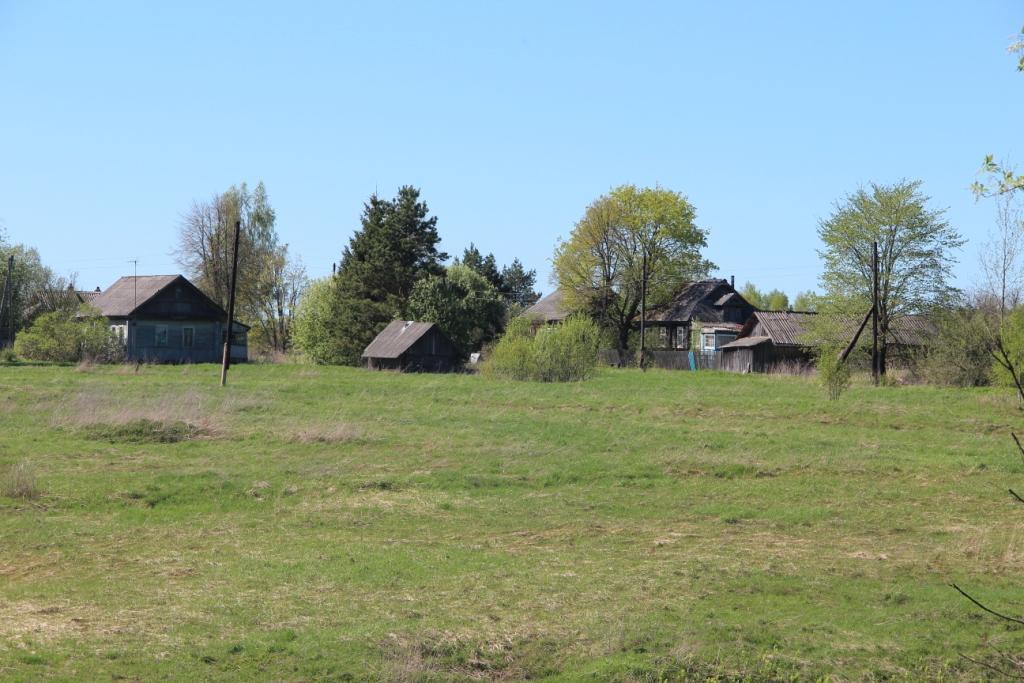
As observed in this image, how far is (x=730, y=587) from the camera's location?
41.7ft

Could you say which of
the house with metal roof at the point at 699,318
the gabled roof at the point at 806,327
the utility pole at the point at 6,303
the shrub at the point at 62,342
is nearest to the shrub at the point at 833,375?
the gabled roof at the point at 806,327

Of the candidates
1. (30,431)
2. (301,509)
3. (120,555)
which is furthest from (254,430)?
(120,555)

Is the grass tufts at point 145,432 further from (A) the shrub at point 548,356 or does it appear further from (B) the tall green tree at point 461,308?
(B) the tall green tree at point 461,308

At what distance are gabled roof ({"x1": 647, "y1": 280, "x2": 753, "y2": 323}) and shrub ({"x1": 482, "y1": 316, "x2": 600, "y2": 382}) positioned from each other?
29.7 m

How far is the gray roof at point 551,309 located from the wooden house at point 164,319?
23933 millimetres

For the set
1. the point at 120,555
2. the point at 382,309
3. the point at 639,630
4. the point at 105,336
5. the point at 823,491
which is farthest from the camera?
the point at 382,309

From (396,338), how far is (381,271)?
9919 mm

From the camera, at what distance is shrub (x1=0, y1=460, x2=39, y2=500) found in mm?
17812

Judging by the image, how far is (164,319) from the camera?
65.0 m

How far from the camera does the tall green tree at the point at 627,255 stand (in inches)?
2938

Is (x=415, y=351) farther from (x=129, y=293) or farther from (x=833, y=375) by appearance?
(x=833, y=375)

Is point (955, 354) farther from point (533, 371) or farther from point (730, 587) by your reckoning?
point (730, 587)

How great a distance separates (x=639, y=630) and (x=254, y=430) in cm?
1689

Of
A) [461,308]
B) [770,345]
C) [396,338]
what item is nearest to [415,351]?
[396,338]
